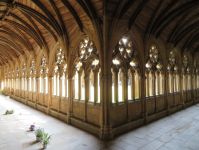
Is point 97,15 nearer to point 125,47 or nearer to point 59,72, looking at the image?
point 125,47

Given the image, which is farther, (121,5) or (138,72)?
(138,72)

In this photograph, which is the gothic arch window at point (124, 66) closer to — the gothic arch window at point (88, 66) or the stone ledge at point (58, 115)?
the gothic arch window at point (88, 66)

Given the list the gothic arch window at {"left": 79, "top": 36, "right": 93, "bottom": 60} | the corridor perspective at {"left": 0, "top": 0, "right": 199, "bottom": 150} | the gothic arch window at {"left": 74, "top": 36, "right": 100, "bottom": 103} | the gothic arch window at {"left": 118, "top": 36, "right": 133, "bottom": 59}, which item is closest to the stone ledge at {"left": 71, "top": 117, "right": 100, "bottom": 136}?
the corridor perspective at {"left": 0, "top": 0, "right": 199, "bottom": 150}

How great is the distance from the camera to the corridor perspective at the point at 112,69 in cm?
512

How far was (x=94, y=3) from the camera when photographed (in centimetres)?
509

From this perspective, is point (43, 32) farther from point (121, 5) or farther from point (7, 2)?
point (121, 5)

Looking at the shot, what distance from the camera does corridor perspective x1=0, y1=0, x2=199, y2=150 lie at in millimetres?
5121

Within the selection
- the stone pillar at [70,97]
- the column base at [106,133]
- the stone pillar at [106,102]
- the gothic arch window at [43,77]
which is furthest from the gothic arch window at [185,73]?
the gothic arch window at [43,77]

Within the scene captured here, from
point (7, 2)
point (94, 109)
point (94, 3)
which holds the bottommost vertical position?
point (94, 109)

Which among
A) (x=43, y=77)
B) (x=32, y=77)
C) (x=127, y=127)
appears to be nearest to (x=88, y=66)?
(x=127, y=127)

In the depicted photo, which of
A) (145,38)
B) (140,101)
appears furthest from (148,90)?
(145,38)

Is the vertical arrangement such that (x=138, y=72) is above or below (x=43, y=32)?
below

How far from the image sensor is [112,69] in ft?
19.2

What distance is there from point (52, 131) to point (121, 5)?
5.59 meters
